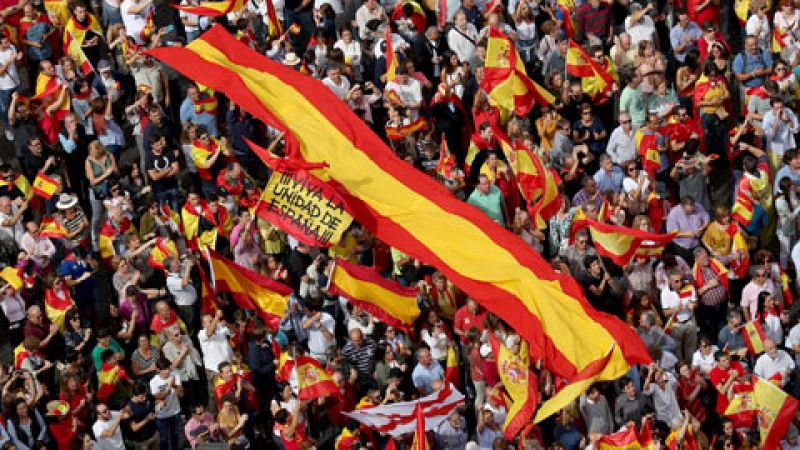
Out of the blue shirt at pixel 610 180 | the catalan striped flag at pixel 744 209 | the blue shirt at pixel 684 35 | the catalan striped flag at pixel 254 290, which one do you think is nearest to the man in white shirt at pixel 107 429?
the catalan striped flag at pixel 254 290

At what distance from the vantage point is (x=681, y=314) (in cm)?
2891

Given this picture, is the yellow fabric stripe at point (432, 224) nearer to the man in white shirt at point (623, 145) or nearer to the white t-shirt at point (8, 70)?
the white t-shirt at point (8, 70)

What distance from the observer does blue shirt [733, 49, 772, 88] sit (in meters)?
32.2

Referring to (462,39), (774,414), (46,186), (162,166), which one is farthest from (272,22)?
(774,414)

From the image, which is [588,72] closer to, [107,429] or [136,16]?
[136,16]

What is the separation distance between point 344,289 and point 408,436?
1.81 m

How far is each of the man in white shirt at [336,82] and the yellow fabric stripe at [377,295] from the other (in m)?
3.90

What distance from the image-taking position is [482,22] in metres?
33.0

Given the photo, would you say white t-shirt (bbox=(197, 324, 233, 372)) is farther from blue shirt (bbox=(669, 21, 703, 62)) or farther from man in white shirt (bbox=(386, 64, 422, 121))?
blue shirt (bbox=(669, 21, 703, 62))

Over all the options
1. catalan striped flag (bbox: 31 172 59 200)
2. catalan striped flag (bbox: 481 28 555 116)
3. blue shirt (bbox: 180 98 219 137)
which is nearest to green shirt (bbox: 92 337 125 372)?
catalan striped flag (bbox: 31 172 59 200)

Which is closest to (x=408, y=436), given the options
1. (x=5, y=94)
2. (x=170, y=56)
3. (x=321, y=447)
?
(x=321, y=447)

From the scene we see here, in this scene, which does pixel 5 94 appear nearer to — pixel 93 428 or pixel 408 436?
pixel 93 428

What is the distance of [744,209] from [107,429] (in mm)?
8037

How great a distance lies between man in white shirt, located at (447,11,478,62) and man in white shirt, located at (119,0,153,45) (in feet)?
12.8
